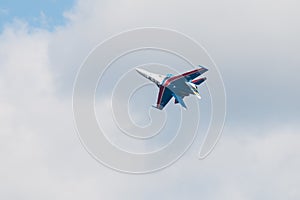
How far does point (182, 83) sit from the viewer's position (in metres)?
148

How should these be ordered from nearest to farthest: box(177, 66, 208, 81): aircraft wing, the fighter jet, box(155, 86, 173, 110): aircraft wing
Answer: box(177, 66, 208, 81): aircraft wing, the fighter jet, box(155, 86, 173, 110): aircraft wing

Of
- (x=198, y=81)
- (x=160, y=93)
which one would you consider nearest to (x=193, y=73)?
(x=198, y=81)

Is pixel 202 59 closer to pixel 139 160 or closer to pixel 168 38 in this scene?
pixel 168 38

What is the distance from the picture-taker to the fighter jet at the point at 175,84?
5753 inches

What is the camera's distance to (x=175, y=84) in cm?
15050

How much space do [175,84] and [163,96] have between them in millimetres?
7238

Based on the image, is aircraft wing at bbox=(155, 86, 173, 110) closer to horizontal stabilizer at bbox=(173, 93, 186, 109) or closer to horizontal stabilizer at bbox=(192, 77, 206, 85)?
horizontal stabilizer at bbox=(173, 93, 186, 109)

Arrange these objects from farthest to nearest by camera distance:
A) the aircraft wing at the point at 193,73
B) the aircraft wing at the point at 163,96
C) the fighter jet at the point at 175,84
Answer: the aircraft wing at the point at 163,96
the fighter jet at the point at 175,84
the aircraft wing at the point at 193,73

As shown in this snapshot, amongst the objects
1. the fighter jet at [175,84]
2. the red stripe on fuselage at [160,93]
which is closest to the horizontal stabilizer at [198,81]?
the fighter jet at [175,84]

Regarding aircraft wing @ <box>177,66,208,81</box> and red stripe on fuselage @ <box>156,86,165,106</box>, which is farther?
red stripe on fuselage @ <box>156,86,165,106</box>

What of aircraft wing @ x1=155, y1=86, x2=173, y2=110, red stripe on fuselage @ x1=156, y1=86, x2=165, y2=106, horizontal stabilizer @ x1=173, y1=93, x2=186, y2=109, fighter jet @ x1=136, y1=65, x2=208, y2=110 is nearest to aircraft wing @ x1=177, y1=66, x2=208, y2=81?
fighter jet @ x1=136, y1=65, x2=208, y2=110

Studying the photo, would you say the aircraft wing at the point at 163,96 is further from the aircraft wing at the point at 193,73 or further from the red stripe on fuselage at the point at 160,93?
the aircraft wing at the point at 193,73

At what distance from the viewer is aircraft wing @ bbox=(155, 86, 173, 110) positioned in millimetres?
154375

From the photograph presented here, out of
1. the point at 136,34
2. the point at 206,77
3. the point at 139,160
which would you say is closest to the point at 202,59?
the point at 206,77
